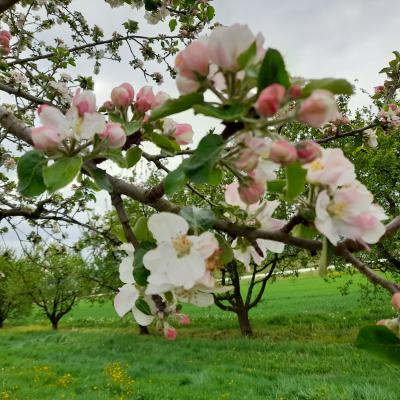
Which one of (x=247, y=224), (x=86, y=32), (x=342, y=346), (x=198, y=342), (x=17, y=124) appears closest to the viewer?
(x=247, y=224)

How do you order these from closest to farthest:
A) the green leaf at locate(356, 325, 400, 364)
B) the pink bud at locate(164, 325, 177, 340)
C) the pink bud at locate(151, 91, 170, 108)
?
the green leaf at locate(356, 325, 400, 364)
the pink bud at locate(164, 325, 177, 340)
the pink bud at locate(151, 91, 170, 108)

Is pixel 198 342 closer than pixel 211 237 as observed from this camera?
No

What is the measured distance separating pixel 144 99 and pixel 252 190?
0.38 meters

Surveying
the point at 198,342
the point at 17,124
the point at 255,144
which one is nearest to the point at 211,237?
the point at 255,144

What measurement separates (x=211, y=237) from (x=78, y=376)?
8459 mm

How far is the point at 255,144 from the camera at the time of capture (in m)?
0.72

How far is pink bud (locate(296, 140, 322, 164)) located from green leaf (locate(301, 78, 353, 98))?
0.07 m

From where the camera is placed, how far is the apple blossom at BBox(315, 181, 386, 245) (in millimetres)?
766

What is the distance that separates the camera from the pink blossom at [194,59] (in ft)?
2.36

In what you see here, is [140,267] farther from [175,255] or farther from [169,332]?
[169,332]

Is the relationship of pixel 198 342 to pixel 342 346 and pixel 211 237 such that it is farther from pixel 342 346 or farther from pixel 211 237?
pixel 211 237

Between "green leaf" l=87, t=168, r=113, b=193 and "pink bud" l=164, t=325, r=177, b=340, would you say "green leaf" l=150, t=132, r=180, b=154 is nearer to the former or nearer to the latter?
"green leaf" l=87, t=168, r=113, b=193

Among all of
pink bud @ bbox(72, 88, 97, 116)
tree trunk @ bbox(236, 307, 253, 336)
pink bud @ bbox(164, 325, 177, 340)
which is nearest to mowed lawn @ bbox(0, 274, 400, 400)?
tree trunk @ bbox(236, 307, 253, 336)

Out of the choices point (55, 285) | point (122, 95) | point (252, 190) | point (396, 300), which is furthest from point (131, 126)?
point (55, 285)
